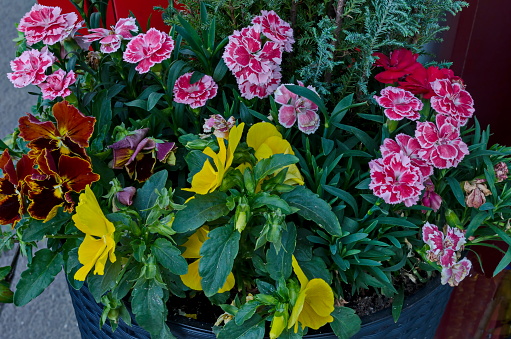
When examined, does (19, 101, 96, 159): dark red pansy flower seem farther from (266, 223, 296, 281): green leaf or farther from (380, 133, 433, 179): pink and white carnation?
(380, 133, 433, 179): pink and white carnation

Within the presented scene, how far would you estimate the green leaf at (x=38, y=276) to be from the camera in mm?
912

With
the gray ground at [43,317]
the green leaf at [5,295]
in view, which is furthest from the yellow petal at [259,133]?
the gray ground at [43,317]

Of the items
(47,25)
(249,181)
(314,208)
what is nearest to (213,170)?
(249,181)

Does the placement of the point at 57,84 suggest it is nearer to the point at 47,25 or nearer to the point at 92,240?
the point at 47,25

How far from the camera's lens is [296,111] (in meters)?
1.00

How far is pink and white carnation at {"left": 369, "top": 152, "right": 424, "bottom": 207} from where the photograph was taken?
864 millimetres

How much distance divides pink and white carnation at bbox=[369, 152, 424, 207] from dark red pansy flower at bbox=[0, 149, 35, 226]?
561 mm

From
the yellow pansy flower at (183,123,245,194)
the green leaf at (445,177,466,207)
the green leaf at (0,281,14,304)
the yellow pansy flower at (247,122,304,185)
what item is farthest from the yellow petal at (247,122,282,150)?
the green leaf at (0,281,14,304)

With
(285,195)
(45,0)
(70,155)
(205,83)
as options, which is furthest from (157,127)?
(45,0)

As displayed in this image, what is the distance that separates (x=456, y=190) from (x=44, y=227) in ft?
2.32

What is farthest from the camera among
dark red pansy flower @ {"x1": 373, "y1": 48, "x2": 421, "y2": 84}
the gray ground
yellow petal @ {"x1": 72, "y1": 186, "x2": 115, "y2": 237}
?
the gray ground

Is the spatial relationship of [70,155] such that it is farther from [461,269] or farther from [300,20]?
[461,269]

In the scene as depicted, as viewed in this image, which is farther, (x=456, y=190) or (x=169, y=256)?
(x=456, y=190)

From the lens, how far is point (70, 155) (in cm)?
90
